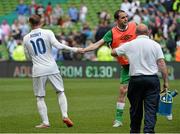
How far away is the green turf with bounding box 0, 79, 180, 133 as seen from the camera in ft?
45.2

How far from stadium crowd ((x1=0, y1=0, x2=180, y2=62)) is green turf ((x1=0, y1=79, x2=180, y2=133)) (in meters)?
7.02

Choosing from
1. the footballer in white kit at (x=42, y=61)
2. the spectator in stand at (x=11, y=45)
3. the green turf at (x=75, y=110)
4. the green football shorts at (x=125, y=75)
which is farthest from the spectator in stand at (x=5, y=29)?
the footballer in white kit at (x=42, y=61)

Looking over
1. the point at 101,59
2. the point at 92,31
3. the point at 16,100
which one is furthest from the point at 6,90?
the point at 92,31

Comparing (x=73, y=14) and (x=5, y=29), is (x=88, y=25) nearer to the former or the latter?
(x=73, y=14)

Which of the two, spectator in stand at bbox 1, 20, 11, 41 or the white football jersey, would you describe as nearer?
the white football jersey

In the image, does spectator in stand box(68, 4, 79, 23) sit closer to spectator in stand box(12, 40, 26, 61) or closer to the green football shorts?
spectator in stand box(12, 40, 26, 61)

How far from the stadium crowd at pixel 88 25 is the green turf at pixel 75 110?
23.0 ft

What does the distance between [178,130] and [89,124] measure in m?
2.20

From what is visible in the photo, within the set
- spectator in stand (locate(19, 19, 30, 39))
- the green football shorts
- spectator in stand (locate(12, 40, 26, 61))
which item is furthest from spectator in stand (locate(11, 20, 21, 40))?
the green football shorts

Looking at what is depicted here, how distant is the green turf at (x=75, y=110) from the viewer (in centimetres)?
1379

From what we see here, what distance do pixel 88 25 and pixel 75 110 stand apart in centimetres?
2058

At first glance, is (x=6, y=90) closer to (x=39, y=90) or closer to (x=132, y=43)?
(x=39, y=90)

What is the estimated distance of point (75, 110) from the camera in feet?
58.5

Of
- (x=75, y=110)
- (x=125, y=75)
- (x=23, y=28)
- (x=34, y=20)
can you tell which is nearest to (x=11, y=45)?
(x=23, y=28)
